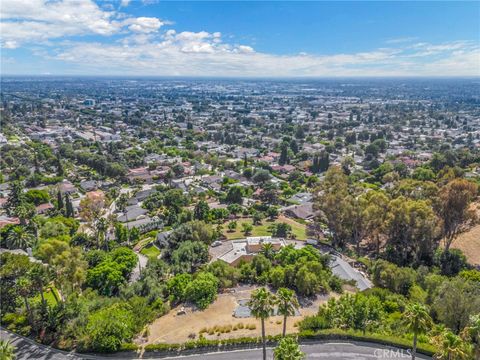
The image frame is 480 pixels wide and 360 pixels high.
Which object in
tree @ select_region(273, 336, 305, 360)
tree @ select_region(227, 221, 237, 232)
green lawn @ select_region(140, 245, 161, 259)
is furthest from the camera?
tree @ select_region(227, 221, 237, 232)

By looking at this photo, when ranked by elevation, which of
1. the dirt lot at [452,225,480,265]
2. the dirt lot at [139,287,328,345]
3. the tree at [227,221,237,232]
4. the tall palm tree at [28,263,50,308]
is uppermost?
the tall palm tree at [28,263,50,308]

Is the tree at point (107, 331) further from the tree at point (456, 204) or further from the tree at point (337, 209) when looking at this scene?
the tree at point (456, 204)

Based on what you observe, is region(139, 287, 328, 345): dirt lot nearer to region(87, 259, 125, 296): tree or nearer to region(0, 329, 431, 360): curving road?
region(0, 329, 431, 360): curving road

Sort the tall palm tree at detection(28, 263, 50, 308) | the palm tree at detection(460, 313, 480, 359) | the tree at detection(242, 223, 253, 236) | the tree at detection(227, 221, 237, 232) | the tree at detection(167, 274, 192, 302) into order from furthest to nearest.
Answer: the tree at detection(227, 221, 237, 232) < the tree at detection(242, 223, 253, 236) < the tree at detection(167, 274, 192, 302) < the tall palm tree at detection(28, 263, 50, 308) < the palm tree at detection(460, 313, 480, 359)

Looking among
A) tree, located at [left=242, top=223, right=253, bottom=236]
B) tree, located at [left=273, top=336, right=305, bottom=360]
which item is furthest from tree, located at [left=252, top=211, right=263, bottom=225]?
tree, located at [left=273, top=336, right=305, bottom=360]

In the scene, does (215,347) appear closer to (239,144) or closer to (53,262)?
(53,262)

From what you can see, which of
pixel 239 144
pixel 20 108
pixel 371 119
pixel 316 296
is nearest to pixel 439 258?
pixel 316 296

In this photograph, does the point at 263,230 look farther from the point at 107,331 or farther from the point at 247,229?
the point at 107,331
